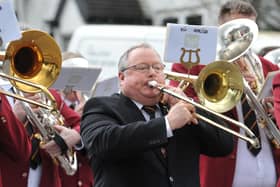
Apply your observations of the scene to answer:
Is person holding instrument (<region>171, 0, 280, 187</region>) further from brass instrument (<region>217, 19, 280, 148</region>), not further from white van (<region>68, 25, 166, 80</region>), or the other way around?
white van (<region>68, 25, 166, 80</region>)

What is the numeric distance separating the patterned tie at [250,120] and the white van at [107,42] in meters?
6.79

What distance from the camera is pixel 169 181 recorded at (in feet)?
15.9

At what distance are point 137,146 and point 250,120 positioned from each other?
1255 mm

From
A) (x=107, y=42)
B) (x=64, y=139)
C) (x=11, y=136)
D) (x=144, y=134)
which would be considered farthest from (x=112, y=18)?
Result: (x=144, y=134)

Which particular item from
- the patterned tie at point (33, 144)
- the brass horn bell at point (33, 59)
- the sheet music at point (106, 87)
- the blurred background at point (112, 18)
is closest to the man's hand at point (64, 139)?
the patterned tie at point (33, 144)

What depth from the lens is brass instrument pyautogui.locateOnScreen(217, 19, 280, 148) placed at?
5.61 m

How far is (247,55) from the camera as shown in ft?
19.0

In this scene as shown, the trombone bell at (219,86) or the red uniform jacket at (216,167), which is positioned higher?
the trombone bell at (219,86)

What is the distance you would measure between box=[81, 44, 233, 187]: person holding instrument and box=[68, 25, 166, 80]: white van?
7.52 metres

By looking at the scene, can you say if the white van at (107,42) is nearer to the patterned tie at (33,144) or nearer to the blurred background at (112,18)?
the blurred background at (112,18)

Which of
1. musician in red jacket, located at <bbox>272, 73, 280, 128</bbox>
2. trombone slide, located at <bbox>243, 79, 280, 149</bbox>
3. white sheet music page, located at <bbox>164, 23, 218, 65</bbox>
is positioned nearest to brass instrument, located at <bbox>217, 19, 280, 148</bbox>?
trombone slide, located at <bbox>243, 79, 280, 149</bbox>

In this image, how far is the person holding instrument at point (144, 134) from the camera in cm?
473

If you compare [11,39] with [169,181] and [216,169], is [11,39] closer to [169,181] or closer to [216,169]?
[169,181]

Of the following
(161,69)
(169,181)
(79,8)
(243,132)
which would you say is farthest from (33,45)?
(79,8)
